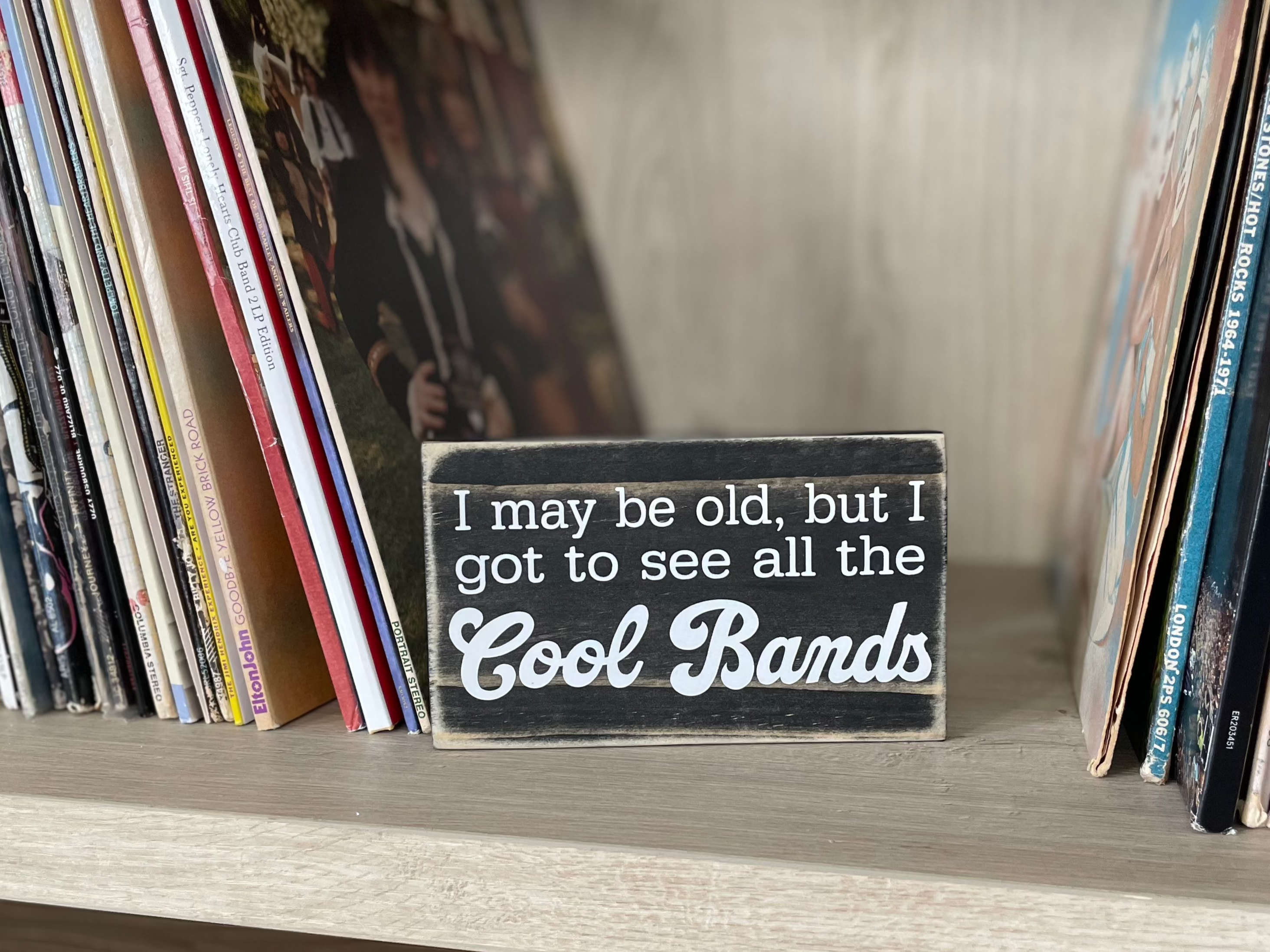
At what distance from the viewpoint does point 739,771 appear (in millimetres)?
515

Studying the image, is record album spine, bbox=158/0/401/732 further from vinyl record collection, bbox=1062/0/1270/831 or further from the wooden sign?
vinyl record collection, bbox=1062/0/1270/831

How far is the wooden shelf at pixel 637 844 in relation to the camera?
411mm

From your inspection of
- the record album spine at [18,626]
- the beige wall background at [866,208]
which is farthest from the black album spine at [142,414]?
the beige wall background at [866,208]

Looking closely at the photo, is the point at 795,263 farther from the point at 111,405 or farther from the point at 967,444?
the point at 111,405

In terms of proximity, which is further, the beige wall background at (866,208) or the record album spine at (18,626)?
the beige wall background at (866,208)

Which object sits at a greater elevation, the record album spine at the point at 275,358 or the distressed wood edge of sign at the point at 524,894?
the record album spine at the point at 275,358

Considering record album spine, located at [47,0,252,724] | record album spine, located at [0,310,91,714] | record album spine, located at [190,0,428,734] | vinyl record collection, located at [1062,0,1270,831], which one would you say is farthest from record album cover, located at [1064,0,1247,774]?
record album spine, located at [0,310,91,714]

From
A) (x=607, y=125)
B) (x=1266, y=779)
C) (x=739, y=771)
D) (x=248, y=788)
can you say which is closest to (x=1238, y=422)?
(x=1266, y=779)

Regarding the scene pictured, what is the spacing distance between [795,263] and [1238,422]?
0.65m

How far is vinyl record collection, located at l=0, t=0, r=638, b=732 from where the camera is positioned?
1.74ft

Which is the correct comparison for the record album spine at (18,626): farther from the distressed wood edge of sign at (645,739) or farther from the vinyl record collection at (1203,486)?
the vinyl record collection at (1203,486)

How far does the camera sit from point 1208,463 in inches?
17.8

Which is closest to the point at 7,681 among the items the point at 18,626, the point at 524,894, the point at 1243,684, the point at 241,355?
the point at 18,626

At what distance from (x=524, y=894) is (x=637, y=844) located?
0.19ft
